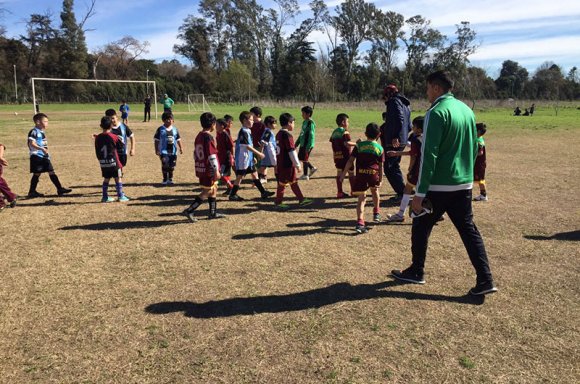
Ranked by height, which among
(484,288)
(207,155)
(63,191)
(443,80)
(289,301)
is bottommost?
(289,301)

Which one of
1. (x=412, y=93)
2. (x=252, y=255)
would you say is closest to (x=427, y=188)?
(x=252, y=255)

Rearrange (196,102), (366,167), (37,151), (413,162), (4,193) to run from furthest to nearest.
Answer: (196,102)
(37,151)
(4,193)
(413,162)
(366,167)

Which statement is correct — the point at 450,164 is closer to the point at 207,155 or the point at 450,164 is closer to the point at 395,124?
→ the point at 395,124

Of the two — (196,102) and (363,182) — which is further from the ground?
(196,102)

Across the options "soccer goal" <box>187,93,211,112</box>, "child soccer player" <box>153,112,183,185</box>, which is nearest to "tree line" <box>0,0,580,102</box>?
"soccer goal" <box>187,93,211,112</box>

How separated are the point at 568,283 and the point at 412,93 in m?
74.4

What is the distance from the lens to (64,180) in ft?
35.0

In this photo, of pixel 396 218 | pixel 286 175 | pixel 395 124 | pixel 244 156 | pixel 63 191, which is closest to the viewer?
pixel 396 218

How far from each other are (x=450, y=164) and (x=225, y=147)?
575cm

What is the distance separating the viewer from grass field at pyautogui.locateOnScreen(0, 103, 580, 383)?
3.24 m

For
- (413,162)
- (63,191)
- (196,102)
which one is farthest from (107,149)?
(196,102)

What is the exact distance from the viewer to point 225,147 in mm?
8914

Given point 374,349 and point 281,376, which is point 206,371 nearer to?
point 281,376

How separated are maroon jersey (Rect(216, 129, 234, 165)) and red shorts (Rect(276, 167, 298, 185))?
157 cm
